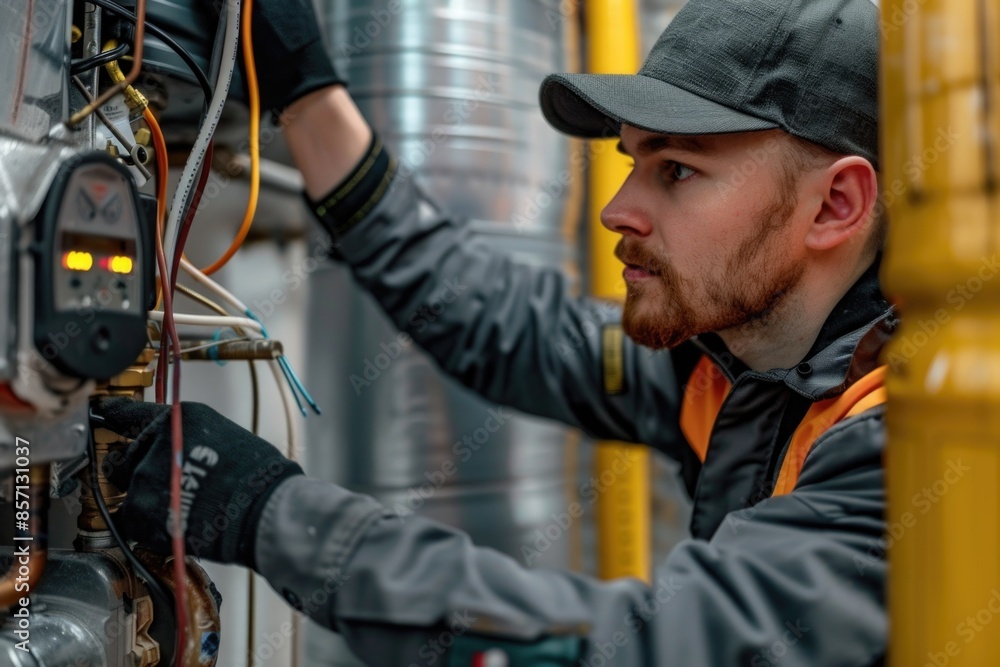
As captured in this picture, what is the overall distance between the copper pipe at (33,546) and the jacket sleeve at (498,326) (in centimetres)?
61

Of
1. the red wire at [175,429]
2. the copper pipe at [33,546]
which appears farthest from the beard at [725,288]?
the copper pipe at [33,546]

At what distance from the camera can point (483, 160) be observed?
4.35 ft

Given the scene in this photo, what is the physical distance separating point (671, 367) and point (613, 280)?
17.3 inches

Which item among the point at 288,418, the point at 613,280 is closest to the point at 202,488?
the point at 288,418

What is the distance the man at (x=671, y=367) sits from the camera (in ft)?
1.93

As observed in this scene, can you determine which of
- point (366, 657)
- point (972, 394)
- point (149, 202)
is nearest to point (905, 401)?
point (972, 394)

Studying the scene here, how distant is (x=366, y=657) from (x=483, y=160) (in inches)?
36.0

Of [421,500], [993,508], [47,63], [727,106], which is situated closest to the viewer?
[993,508]

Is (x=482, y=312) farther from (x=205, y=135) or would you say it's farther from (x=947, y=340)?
(x=947, y=340)

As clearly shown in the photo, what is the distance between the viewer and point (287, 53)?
958mm

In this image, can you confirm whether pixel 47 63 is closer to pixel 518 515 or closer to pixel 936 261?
pixel 936 261

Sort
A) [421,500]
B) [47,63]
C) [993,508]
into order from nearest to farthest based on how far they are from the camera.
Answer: [993,508] → [47,63] → [421,500]

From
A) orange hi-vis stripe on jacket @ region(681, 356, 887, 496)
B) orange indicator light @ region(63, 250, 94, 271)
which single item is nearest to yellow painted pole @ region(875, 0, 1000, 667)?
orange hi-vis stripe on jacket @ region(681, 356, 887, 496)

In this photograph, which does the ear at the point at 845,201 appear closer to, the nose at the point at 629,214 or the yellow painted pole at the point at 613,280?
the nose at the point at 629,214
